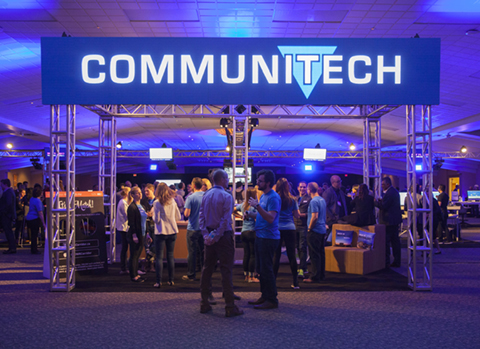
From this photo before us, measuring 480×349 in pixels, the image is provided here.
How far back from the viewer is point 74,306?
468cm

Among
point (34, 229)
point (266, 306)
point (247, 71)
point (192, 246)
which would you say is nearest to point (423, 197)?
point (266, 306)

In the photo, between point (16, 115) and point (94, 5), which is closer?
point (94, 5)

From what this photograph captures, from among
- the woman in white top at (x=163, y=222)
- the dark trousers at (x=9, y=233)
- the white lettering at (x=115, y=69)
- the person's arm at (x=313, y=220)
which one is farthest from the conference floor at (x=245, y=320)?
the dark trousers at (x=9, y=233)

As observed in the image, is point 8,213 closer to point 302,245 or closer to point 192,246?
point 192,246

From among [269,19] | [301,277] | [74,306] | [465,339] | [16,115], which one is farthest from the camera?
[16,115]

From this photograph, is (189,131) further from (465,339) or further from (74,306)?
(465,339)

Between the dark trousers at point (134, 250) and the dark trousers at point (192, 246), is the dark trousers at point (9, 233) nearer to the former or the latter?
the dark trousers at point (134, 250)

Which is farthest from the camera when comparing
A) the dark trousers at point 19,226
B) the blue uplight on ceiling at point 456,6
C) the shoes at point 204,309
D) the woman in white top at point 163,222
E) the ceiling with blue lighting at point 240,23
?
the dark trousers at point 19,226

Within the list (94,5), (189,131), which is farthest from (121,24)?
(189,131)

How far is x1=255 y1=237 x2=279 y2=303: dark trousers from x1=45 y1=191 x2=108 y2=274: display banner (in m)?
3.12

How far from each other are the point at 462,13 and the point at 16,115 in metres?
12.9

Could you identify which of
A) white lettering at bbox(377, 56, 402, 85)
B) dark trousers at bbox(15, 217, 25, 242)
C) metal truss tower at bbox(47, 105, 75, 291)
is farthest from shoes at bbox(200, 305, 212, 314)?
dark trousers at bbox(15, 217, 25, 242)

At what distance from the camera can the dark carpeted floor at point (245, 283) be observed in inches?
217

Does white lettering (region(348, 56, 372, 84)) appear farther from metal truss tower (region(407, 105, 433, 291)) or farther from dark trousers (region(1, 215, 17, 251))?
dark trousers (region(1, 215, 17, 251))
